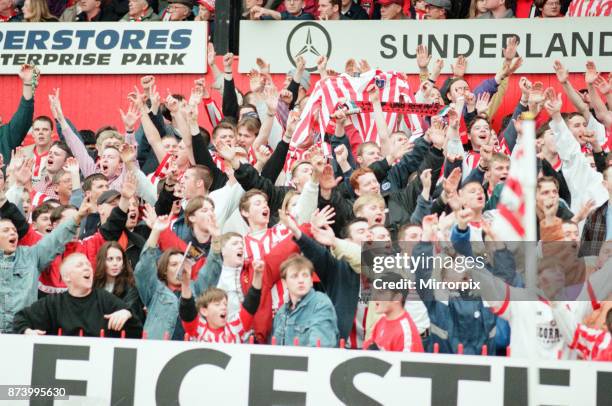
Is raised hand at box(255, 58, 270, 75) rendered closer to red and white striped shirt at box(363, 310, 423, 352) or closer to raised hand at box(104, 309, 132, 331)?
raised hand at box(104, 309, 132, 331)

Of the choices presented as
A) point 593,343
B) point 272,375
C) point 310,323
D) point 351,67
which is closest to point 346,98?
point 351,67

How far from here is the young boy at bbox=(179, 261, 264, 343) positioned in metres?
8.62

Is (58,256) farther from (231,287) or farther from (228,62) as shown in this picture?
(228,62)

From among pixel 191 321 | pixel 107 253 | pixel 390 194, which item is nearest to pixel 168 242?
pixel 107 253

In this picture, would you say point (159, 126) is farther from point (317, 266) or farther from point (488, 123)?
point (317, 266)

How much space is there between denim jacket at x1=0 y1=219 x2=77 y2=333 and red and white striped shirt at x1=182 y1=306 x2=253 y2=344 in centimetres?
132

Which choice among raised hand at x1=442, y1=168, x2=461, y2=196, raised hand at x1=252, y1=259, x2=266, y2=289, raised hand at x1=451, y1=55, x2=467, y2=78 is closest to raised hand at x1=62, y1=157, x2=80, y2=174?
raised hand at x1=252, y1=259, x2=266, y2=289

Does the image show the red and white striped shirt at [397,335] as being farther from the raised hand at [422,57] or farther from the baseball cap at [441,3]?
the baseball cap at [441,3]

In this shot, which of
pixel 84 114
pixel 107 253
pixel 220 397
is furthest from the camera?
pixel 84 114

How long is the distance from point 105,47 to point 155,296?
19.2 ft

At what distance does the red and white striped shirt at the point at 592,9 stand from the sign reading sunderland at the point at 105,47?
3988mm

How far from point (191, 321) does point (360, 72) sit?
454cm

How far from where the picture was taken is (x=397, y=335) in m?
8.17

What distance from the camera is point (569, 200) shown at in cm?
1052
